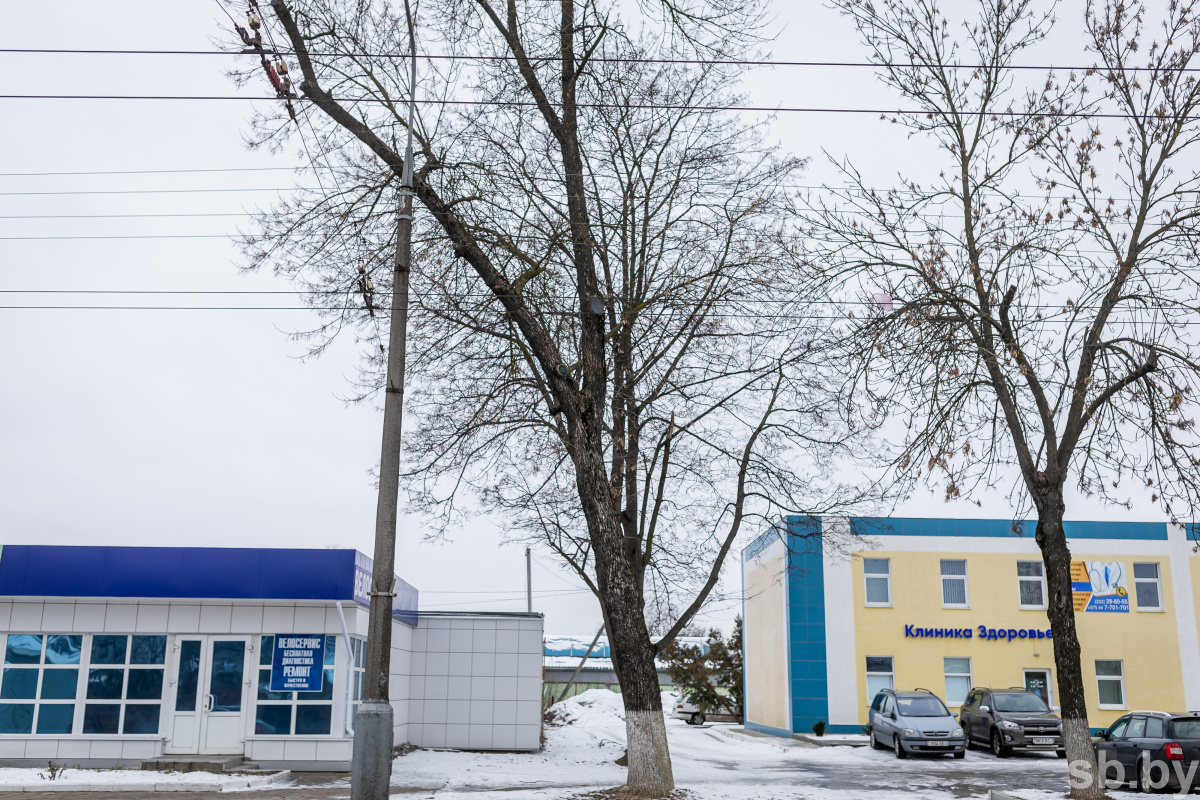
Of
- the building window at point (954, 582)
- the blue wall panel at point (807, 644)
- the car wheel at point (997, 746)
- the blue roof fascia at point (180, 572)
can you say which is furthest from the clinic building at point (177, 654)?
the building window at point (954, 582)

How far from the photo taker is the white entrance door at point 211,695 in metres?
18.2

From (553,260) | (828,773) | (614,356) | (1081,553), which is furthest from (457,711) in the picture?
(1081,553)

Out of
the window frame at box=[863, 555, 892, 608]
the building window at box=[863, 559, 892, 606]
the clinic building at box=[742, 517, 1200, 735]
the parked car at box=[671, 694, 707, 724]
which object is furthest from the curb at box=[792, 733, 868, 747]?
the parked car at box=[671, 694, 707, 724]

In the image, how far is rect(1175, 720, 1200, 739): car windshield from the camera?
1591 centimetres

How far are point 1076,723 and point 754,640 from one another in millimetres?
24877

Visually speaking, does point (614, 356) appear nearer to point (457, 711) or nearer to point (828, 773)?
point (828, 773)

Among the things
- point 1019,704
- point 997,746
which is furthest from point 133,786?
point 1019,704

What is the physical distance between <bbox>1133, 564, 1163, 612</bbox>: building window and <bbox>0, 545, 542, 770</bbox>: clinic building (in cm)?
2579

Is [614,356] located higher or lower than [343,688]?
higher

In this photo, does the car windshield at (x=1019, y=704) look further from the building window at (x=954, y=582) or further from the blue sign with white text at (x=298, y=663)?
the blue sign with white text at (x=298, y=663)

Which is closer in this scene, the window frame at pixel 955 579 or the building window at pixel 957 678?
the building window at pixel 957 678

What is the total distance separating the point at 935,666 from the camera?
30922 millimetres

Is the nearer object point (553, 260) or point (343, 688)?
point (553, 260)

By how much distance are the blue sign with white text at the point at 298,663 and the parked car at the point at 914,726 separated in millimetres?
13738
